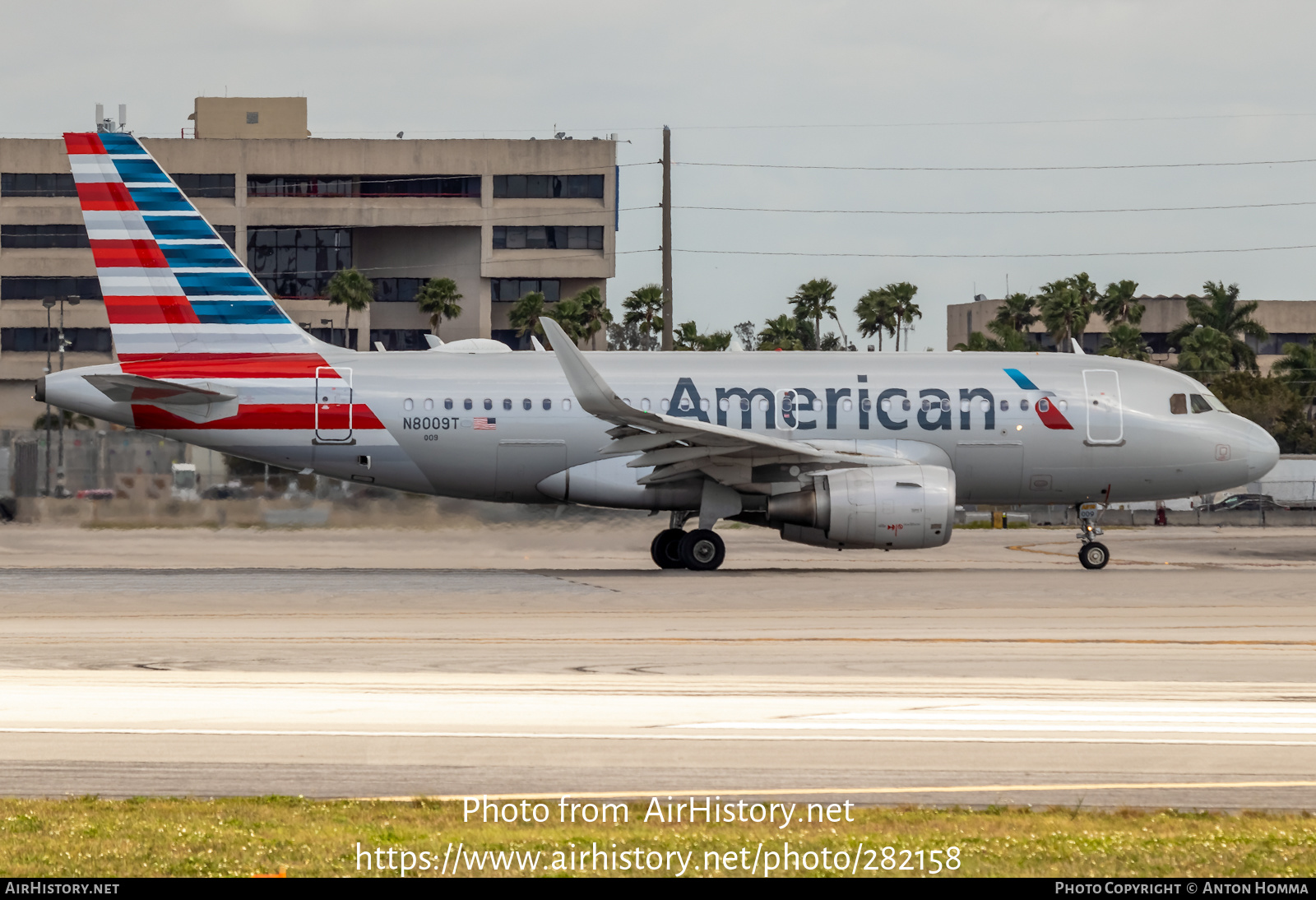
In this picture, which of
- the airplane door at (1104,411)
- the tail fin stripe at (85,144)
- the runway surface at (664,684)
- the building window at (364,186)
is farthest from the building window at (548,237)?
the runway surface at (664,684)

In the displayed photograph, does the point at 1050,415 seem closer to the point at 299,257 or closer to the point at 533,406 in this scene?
the point at 533,406

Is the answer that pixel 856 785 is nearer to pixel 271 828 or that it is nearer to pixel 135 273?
pixel 271 828

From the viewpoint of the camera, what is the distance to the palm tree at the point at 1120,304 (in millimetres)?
107188

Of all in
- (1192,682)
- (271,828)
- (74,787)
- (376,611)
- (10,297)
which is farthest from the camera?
(10,297)

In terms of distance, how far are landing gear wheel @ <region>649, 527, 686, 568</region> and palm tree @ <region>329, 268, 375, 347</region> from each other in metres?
72.3

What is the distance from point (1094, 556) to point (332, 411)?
45.2 feet

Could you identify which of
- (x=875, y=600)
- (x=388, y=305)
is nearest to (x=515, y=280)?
(x=388, y=305)

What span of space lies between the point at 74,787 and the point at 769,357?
20.0m

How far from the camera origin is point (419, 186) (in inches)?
3939

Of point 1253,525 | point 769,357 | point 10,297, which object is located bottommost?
point 1253,525

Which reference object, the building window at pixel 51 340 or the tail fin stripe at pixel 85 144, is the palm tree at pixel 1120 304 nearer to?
the building window at pixel 51 340

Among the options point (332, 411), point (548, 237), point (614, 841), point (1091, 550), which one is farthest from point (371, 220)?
point (614, 841)

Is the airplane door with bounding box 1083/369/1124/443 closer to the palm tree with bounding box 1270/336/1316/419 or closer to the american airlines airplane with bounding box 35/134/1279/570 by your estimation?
the american airlines airplane with bounding box 35/134/1279/570

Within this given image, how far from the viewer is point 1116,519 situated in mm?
57969
